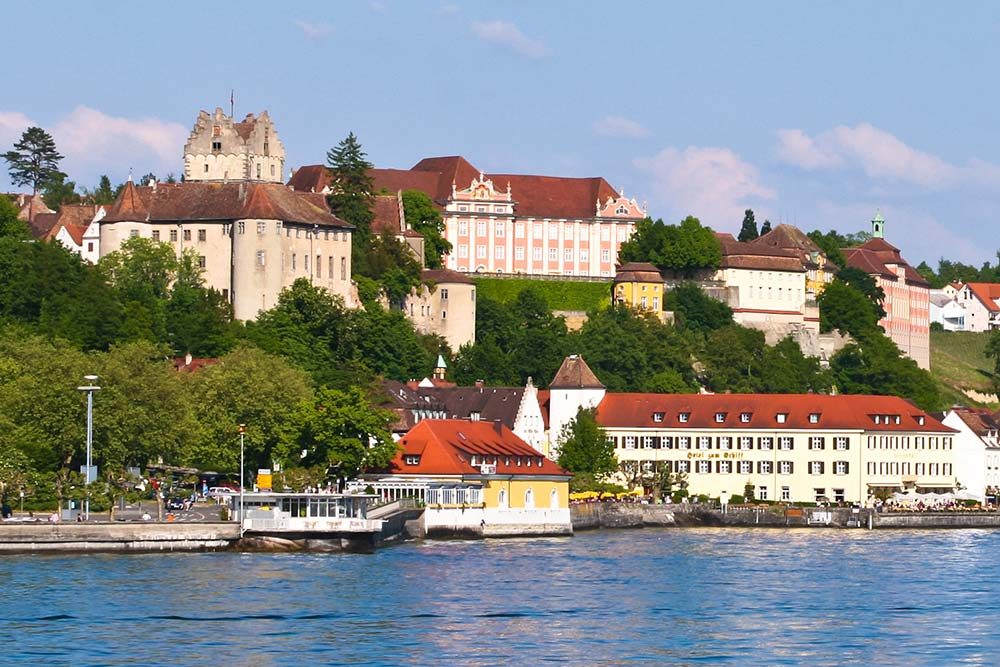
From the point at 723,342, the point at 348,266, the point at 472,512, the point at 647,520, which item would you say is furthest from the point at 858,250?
the point at 472,512

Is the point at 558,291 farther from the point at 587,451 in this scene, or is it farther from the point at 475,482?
the point at 475,482

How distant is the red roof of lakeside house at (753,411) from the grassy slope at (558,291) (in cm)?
2941

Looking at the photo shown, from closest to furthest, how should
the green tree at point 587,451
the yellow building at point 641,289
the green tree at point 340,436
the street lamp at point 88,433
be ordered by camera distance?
the street lamp at point 88,433 → the green tree at point 340,436 → the green tree at point 587,451 → the yellow building at point 641,289

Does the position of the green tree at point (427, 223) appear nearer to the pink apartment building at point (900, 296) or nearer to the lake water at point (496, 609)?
the pink apartment building at point (900, 296)

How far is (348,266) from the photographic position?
428ft

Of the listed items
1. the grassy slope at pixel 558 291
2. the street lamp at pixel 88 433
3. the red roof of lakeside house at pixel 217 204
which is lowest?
the street lamp at pixel 88 433

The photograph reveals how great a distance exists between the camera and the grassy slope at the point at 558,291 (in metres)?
150

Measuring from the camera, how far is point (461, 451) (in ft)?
318

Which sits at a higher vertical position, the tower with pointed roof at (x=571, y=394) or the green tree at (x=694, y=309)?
the green tree at (x=694, y=309)

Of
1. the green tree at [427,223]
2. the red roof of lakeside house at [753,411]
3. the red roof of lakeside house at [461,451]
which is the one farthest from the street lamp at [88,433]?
the green tree at [427,223]

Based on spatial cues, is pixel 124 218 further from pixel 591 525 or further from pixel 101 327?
pixel 591 525

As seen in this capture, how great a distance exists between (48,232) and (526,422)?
41.6 m

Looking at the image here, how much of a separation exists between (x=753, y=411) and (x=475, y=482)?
27581 mm

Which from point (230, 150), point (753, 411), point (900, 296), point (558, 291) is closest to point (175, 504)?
point (753, 411)
